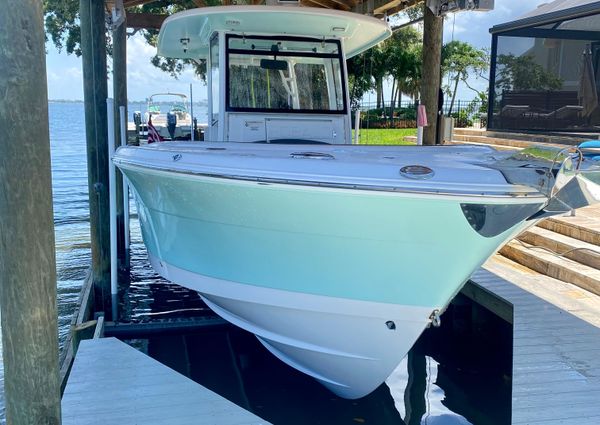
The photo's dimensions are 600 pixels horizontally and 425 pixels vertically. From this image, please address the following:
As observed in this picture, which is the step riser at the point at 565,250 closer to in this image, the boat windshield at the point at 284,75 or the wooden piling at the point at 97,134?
the boat windshield at the point at 284,75

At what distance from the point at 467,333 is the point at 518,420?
237 centimetres

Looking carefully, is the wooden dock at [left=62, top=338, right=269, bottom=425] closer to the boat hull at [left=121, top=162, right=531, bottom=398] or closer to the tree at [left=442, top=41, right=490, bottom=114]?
the boat hull at [left=121, top=162, right=531, bottom=398]

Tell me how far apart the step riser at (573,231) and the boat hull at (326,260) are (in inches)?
Result: 128

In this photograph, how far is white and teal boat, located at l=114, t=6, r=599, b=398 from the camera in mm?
3357

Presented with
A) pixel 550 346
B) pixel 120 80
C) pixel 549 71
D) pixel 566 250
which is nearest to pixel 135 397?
pixel 550 346

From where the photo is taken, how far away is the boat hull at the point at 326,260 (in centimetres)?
353

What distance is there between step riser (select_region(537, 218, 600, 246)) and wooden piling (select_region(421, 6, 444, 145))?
1.79 meters

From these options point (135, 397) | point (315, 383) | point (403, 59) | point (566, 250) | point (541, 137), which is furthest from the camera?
point (403, 59)

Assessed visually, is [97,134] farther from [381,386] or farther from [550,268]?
[550,268]

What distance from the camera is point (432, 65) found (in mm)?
6820

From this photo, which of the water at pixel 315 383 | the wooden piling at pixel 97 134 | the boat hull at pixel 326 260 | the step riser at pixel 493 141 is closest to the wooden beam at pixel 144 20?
the wooden piling at pixel 97 134

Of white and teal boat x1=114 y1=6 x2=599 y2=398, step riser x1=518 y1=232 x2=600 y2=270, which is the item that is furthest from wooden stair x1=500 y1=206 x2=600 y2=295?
white and teal boat x1=114 y1=6 x2=599 y2=398

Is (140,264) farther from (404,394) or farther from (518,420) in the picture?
(518,420)

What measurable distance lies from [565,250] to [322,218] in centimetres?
389
